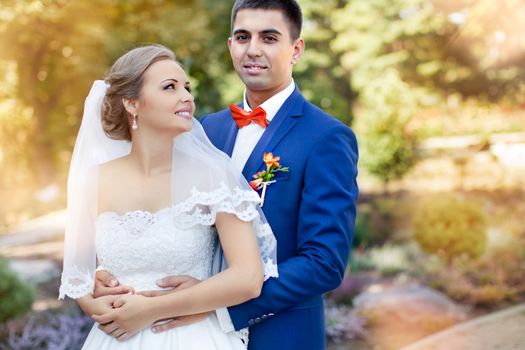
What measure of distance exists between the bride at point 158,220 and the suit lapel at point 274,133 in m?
0.19

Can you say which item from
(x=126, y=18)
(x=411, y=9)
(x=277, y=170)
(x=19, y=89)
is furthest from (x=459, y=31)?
(x=277, y=170)

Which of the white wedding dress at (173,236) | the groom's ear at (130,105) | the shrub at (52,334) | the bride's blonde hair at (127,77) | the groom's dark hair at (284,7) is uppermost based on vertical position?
the groom's dark hair at (284,7)

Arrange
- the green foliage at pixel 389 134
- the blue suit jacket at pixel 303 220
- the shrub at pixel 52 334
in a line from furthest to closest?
the green foliage at pixel 389 134 < the shrub at pixel 52 334 < the blue suit jacket at pixel 303 220

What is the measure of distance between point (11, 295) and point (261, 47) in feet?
14.8

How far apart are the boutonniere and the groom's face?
1.31ft

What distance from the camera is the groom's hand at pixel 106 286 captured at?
94.0 inches

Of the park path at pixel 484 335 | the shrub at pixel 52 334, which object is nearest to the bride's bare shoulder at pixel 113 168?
the shrub at pixel 52 334

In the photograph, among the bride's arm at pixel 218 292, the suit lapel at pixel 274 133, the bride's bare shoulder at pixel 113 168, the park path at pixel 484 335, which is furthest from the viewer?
the park path at pixel 484 335

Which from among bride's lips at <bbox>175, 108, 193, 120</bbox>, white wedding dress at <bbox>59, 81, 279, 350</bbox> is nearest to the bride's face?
bride's lips at <bbox>175, 108, 193, 120</bbox>

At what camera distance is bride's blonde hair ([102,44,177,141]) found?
2449mm

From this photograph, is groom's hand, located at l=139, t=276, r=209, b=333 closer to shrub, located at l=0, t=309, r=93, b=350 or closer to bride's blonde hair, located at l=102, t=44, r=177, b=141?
bride's blonde hair, located at l=102, t=44, r=177, b=141

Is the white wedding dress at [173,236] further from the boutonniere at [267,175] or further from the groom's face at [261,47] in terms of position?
the groom's face at [261,47]

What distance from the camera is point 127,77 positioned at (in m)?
2.47

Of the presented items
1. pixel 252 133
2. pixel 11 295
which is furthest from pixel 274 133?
pixel 11 295
